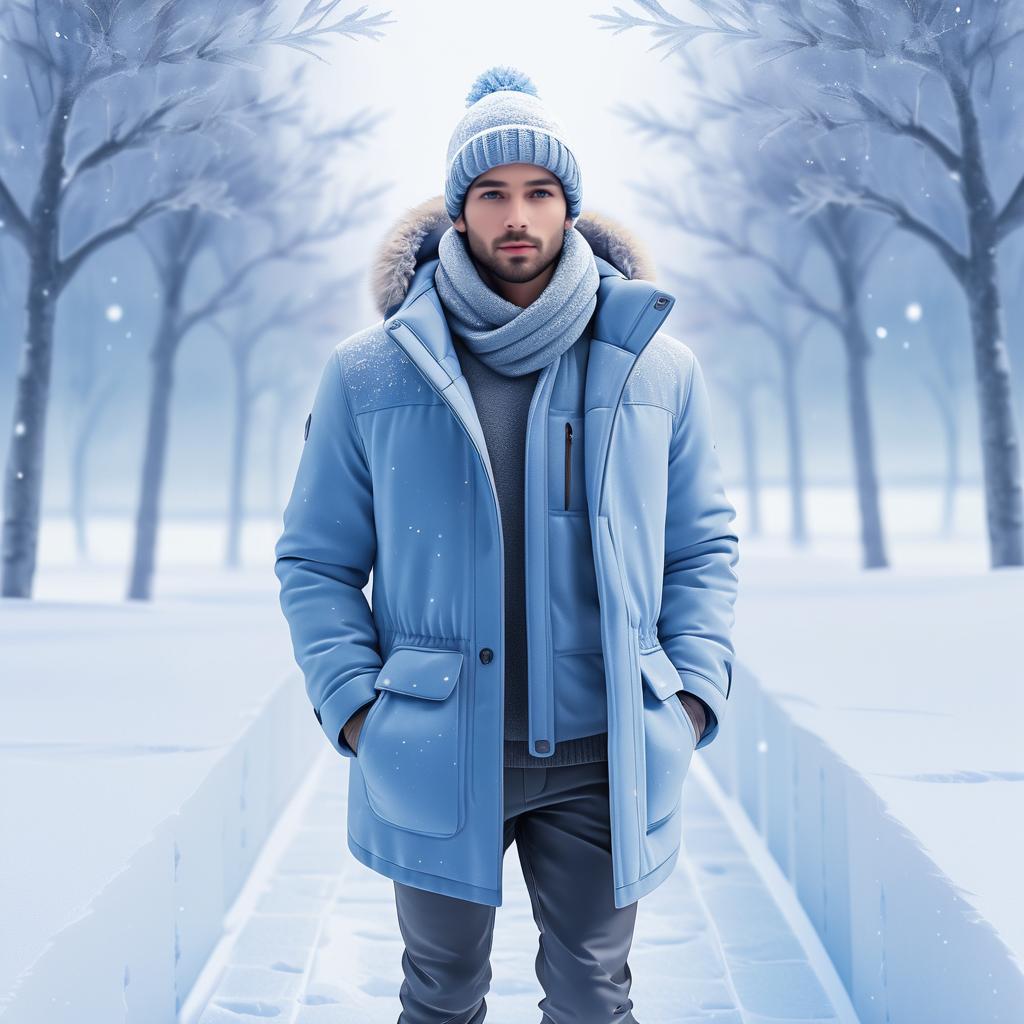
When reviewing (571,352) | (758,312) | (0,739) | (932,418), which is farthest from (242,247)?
(571,352)

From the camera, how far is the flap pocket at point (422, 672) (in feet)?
4.61

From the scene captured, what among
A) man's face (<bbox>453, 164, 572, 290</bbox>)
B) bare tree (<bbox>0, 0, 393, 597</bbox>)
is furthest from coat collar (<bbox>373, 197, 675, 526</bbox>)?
bare tree (<bbox>0, 0, 393, 597</bbox>)

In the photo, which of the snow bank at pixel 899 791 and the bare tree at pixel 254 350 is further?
the bare tree at pixel 254 350

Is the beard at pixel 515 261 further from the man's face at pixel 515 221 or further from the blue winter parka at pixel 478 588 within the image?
the blue winter parka at pixel 478 588

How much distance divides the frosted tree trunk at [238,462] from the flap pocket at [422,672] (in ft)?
31.0

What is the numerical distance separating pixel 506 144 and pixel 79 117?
15.3 ft

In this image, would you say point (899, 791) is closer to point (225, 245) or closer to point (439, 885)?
point (439, 885)

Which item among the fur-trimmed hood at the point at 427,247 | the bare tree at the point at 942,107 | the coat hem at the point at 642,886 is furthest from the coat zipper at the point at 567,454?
the bare tree at the point at 942,107

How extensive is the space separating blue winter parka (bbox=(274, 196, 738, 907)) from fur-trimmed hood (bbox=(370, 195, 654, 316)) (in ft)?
0.06

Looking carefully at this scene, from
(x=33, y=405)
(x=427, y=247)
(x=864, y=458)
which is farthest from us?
(x=864, y=458)

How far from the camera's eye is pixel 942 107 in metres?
5.78

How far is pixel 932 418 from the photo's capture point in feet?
33.9

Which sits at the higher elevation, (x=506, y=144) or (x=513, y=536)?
(x=506, y=144)

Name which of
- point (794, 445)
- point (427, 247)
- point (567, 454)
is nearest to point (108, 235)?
point (427, 247)
